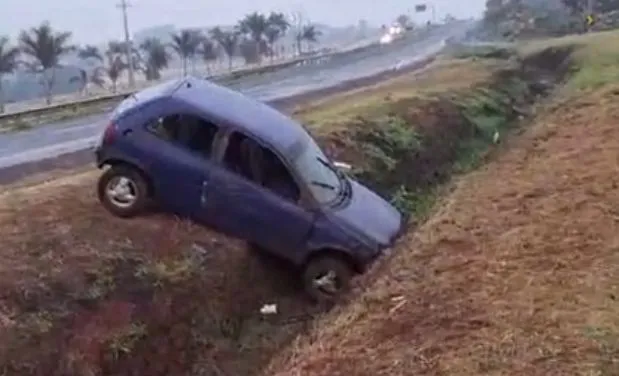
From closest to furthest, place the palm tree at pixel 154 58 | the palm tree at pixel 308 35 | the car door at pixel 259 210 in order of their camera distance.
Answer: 1. the car door at pixel 259 210
2. the palm tree at pixel 154 58
3. the palm tree at pixel 308 35

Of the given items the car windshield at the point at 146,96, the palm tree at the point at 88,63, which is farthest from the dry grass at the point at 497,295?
the palm tree at the point at 88,63

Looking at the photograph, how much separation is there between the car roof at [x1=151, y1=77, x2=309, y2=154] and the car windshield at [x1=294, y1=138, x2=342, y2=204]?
16 cm

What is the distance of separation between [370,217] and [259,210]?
1.26m

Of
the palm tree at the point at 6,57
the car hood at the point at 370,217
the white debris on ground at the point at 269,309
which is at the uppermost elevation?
the car hood at the point at 370,217

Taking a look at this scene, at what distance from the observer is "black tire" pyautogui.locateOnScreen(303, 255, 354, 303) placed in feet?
32.5

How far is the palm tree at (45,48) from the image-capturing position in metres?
44.8

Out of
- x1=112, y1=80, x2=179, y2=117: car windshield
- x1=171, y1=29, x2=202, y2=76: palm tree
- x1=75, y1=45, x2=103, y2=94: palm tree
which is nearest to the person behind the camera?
x1=112, y1=80, x2=179, y2=117: car windshield

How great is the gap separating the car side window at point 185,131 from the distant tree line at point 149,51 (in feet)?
103

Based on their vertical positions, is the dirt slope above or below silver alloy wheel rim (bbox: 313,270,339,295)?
above

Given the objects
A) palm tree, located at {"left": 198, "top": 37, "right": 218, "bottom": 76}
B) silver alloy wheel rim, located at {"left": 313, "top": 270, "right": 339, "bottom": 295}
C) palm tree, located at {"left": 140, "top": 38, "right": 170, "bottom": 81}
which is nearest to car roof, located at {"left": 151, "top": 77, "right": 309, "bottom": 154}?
silver alloy wheel rim, located at {"left": 313, "top": 270, "right": 339, "bottom": 295}

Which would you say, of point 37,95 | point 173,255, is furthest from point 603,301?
point 37,95

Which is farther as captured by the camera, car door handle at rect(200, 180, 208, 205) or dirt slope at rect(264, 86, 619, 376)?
car door handle at rect(200, 180, 208, 205)

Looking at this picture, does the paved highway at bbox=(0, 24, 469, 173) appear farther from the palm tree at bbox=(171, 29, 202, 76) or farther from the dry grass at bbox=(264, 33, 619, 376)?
the palm tree at bbox=(171, 29, 202, 76)

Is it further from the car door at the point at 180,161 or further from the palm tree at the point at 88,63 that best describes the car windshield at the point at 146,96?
the palm tree at the point at 88,63
